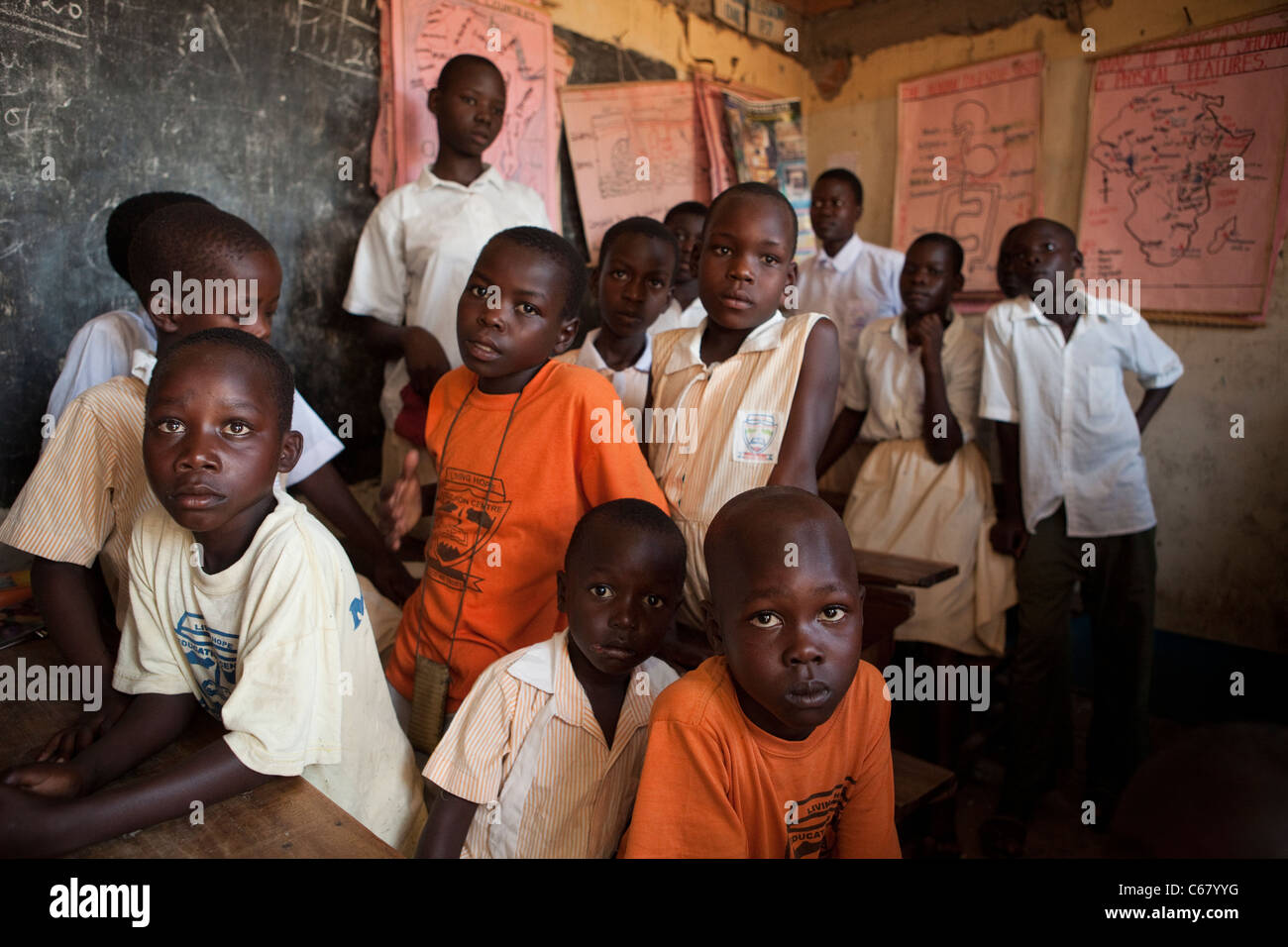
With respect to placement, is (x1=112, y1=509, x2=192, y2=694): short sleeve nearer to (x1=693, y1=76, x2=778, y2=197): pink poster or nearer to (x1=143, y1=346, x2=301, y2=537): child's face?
(x1=143, y1=346, x2=301, y2=537): child's face

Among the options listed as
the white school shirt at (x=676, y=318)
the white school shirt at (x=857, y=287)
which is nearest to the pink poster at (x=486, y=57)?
the white school shirt at (x=676, y=318)

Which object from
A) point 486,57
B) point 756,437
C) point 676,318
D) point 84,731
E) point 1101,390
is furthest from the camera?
point 486,57

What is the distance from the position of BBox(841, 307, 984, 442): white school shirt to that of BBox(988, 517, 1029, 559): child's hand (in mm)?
368

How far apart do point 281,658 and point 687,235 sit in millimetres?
2525

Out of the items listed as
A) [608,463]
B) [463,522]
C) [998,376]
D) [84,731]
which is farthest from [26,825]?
[998,376]

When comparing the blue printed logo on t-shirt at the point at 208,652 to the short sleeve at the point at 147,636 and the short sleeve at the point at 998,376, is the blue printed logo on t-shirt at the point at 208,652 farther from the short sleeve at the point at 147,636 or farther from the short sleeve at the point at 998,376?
the short sleeve at the point at 998,376

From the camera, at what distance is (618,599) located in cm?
142

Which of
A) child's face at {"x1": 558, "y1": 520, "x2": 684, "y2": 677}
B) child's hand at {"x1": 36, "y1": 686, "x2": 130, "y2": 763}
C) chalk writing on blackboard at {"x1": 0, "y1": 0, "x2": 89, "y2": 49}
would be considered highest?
chalk writing on blackboard at {"x1": 0, "y1": 0, "x2": 89, "y2": 49}

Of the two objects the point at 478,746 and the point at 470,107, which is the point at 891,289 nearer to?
the point at 470,107

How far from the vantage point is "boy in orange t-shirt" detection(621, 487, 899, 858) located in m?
1.19

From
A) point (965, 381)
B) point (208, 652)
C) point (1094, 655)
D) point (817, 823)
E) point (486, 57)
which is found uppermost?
point (486, 57)

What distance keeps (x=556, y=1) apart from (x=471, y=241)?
170 centimetres

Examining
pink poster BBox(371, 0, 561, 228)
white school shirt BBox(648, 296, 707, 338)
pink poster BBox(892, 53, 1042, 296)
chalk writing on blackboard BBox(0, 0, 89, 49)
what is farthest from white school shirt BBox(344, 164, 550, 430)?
pink poster BBox(892, 53, 1042, 296)
